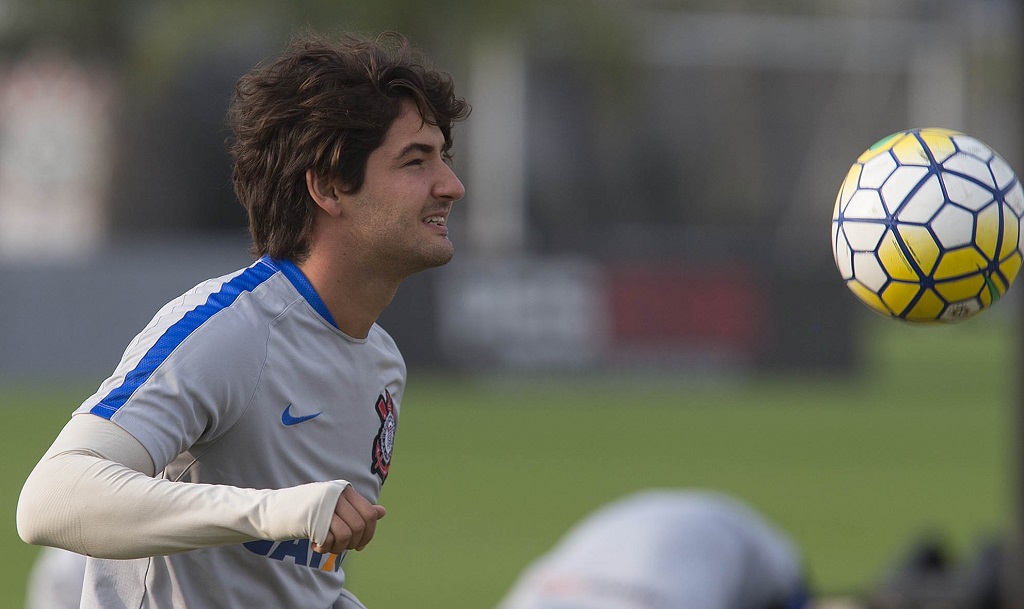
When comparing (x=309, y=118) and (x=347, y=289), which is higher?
(x=309, y=118)

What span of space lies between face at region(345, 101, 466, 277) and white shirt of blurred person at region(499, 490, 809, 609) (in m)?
2.84

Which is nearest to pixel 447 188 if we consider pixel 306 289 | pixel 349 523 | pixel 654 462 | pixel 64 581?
pixel 306 289

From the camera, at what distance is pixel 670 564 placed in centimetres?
657

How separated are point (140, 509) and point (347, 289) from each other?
0.88 metres

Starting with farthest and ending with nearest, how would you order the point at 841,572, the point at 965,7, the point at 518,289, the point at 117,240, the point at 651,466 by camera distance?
the point at 965,7
the point at 117,240
the point at 518,289
the point at 651,466
the point at 841,572

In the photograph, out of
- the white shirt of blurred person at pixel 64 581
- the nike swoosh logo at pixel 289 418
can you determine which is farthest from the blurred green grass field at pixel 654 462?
the nike swoosh logo at pixel 289 418

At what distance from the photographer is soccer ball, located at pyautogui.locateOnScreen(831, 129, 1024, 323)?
3.96 metres

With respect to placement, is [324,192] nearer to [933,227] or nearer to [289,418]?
[289,418]

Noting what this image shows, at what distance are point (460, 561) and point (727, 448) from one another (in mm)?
6378

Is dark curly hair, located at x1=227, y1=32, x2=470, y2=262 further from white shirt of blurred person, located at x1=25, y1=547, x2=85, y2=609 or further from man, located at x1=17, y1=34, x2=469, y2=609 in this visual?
white shirt of blurred person, located at x1=25, y1=547, x2=85, y2=609

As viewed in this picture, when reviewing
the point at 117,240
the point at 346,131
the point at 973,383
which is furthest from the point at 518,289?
the point at 346,131

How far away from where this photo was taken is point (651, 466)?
50.9ft

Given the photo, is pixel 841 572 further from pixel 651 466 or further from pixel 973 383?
pixel 973 383

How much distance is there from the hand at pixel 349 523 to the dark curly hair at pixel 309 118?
3.07ft
